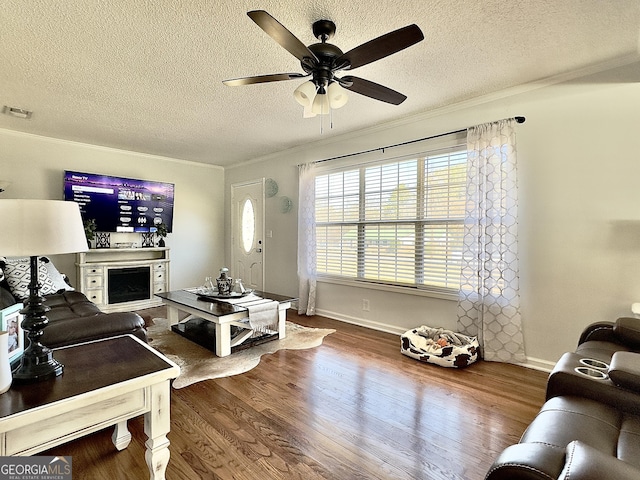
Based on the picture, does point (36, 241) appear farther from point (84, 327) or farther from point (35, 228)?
point (84, 327)

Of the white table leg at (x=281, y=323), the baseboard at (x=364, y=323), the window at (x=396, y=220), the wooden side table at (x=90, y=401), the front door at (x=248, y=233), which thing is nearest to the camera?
the wooden side table at (x=90, y=401)

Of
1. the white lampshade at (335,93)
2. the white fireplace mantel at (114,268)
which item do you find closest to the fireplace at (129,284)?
the white fireplace mantel at (114,268)

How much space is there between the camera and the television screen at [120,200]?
456cm

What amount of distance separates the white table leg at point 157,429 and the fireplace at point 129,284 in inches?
158

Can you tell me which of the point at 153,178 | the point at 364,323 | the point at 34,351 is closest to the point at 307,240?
the point at 364,323

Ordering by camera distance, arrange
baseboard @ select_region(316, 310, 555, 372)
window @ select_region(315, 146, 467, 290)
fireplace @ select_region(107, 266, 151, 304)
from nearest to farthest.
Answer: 1. baseboard @ select_region(316, 310, 555, 372)
2. window @ select_region(315, 146, 467, 290)
3. fireplace @ select_region(107, 266, 151, 304)

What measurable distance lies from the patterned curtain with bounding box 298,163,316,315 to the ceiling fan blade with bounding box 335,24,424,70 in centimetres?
268

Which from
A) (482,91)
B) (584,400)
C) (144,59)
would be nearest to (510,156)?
(482,91)

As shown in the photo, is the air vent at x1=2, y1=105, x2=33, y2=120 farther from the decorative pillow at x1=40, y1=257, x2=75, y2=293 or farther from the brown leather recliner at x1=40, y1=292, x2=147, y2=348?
the brown leather recliner at x1=40, y1=292, x2=147, y2=348

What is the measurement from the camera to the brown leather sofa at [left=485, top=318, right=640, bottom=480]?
788 millimetres

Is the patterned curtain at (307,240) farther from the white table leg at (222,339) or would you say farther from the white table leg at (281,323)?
the white table leg at (222,339)

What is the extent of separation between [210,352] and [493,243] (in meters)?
2.87

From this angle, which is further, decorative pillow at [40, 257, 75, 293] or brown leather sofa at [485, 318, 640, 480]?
decorative pillow at [40, 257, 75, 293]

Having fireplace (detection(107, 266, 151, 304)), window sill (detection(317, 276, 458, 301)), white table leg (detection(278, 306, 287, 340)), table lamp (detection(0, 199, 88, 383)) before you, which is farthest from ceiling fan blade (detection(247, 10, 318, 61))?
fireplace (detection(107, 266, 151, 304))
